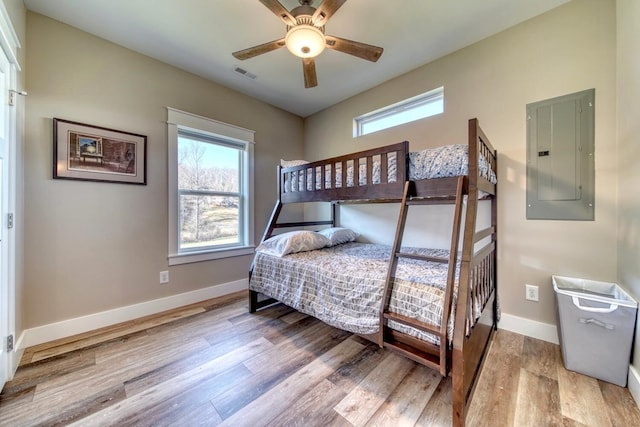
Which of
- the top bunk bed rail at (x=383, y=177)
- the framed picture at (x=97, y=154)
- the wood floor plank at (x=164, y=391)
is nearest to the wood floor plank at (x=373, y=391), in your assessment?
the wood floor plank at (x=164, y=391)

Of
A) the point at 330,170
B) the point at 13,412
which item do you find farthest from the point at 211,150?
the point at 13,412

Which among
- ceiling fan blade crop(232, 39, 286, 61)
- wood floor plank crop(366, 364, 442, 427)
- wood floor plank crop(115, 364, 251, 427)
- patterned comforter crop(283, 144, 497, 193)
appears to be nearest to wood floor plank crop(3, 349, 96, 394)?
wood floor plank crop(115, 364, 251, 427)

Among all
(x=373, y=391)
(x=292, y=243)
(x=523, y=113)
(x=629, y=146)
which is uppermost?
(x=523, y=113)

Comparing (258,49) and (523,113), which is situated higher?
(258,49)

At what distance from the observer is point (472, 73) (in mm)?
2338

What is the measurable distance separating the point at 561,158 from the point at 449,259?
1.50 meters

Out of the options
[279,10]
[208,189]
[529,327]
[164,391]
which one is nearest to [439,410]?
[529,327]

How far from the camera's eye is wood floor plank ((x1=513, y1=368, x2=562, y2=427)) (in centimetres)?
124

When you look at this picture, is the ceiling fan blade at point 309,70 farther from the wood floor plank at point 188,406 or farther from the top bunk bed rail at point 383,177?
the wood floor plank at point 188,406

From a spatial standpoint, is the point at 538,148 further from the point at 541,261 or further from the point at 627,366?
the point at 627,366

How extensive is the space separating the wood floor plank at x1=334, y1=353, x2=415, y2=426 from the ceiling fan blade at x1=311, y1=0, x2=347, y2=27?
2379 mm

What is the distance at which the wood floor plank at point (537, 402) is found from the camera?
4.07 ft

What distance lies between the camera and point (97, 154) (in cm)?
221

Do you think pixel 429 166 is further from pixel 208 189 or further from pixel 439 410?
pixel 208 189
